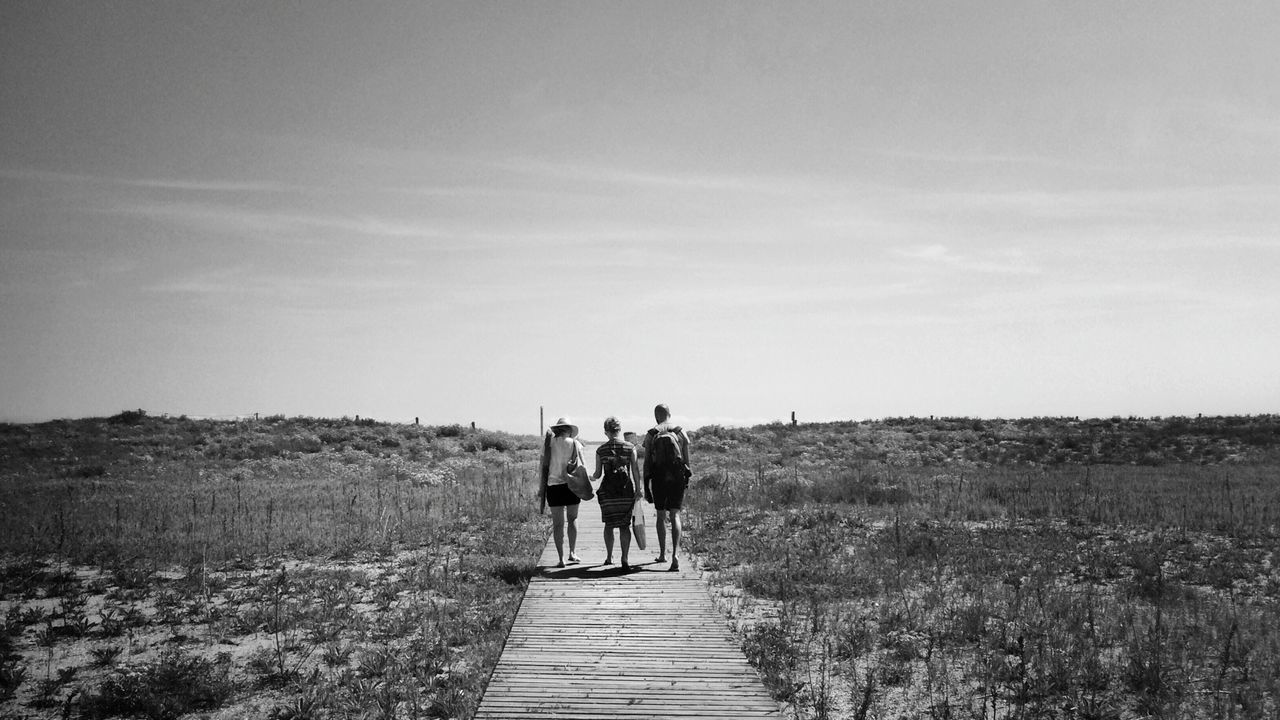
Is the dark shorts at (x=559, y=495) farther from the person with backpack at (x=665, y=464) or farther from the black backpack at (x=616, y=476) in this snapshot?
the person with backpack at (x=665, y=464)

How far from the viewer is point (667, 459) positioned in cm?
967

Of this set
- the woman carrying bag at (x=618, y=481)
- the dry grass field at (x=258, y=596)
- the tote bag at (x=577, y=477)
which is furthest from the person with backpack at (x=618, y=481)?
the dry grass field at (x=258, y=596)

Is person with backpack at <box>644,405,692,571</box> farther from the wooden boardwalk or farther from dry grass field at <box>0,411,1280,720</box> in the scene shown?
dry grass field at <box>0,411,1280,720</box>

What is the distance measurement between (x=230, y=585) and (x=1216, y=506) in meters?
21.0

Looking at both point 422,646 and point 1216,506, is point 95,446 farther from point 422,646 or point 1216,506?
point 1216,506

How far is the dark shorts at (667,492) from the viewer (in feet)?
31.7

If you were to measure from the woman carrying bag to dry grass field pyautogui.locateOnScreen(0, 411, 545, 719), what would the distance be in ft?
5.18

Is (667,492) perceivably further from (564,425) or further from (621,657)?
(621,657)

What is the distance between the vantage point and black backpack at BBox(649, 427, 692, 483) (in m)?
9.66

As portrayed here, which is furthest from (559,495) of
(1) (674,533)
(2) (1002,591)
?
(2) (1002,591)

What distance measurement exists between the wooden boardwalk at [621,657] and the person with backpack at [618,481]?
2.57 feet

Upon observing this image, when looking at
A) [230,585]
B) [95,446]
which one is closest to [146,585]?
[230,585]

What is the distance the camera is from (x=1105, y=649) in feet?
24.0

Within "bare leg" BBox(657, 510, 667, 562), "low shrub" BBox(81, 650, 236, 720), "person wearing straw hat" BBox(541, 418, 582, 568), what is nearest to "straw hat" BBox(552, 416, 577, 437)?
"person wearing straw hat" BBox(541, 418, 582, 568)
